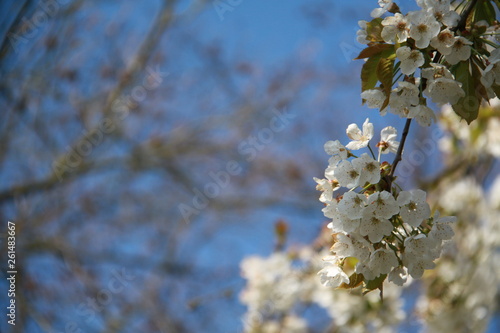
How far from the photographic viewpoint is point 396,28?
0.96 meters

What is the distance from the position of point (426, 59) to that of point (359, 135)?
0.20m

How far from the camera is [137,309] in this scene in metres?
4.26

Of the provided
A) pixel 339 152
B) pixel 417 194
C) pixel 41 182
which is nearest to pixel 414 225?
pixel 417 194

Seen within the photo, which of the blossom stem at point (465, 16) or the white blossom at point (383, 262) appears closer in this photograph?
the white blossom at point (383, 262)

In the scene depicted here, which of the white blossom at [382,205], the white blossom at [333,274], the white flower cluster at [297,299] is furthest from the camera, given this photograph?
the white flower cluster at [297,299]

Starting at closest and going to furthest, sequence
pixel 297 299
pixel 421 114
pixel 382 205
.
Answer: pixel 382 205 < pixel 421 114 < pixel 297 299

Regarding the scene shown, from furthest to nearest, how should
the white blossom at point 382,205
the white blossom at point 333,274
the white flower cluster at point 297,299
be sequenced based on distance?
the white flower cluster at point 297,299 < the white blossom at point 333,274 < the white blossom at point 382,205

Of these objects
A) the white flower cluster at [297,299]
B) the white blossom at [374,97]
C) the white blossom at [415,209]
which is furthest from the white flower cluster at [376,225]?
the white flower cluster at [297,299]

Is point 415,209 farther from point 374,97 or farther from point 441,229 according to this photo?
point 374,97

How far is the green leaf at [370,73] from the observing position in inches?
39.5

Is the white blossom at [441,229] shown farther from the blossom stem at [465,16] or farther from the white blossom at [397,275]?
the blossom stem at [465,16]

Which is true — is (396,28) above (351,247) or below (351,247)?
above

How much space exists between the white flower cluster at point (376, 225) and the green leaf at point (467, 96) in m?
0.20

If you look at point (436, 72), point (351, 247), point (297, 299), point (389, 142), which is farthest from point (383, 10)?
point (297, 299)
